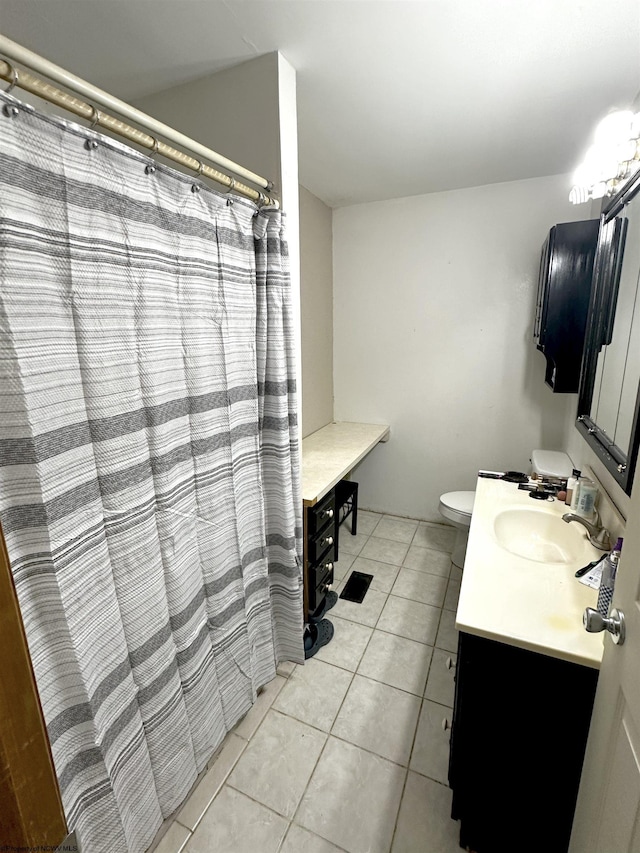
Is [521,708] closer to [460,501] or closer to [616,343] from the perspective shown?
[616,343]

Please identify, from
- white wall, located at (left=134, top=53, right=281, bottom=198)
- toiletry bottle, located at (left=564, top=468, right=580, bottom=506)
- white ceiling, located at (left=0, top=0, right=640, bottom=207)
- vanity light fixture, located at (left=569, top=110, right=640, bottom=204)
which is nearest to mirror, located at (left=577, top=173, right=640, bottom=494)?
vanity light fixture, located at (left=569, top=110, right=640, bottom=204)

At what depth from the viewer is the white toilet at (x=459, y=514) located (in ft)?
7.64

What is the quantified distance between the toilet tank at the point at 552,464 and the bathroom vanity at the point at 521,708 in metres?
1.00

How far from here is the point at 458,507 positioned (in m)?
2.40

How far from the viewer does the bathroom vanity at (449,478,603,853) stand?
950 mm

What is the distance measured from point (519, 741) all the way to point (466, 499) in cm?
160

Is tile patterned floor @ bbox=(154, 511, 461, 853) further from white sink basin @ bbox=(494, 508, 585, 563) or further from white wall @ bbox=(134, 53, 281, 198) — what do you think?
white wall @ bbox=(134, 53, 281, 198)

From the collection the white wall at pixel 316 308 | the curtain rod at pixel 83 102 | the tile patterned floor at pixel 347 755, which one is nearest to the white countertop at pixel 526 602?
the tile patterned floor at pixel 347 755

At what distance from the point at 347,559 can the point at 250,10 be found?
105 inches

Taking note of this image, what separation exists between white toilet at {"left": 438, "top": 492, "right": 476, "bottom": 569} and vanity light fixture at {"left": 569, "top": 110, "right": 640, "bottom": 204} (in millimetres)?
1653

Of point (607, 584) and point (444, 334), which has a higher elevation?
point (444, 334)

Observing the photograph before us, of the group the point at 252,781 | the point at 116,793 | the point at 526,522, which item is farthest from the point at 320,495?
the point at 116,793

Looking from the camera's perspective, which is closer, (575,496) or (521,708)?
(521,708)

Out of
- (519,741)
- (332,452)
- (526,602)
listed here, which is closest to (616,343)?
(526,602)
